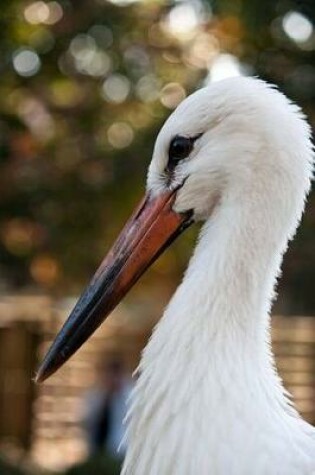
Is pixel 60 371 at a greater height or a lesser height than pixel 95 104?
lesser

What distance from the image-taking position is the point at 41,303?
56.9ft

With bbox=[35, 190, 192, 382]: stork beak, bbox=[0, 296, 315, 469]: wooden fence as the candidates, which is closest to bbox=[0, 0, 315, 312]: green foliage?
bbox=[35, 190, 192, 382]: stork beak

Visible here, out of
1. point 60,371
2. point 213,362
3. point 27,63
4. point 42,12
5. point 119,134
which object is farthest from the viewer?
point 60,371

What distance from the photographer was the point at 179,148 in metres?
4.01

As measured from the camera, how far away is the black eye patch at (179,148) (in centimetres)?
400

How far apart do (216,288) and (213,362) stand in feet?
0.66

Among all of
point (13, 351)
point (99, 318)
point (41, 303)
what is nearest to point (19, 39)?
point (99, 318)

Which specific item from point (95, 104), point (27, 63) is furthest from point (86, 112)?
point (27, 63)

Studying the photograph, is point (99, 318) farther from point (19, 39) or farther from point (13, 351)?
point (13, 351)

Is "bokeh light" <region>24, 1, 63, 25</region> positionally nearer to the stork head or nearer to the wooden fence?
the stork head

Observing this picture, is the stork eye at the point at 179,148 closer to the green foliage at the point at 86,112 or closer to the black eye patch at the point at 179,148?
the black eye patch at the point at 179,148

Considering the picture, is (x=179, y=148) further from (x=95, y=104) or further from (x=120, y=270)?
(x=95, y=104)

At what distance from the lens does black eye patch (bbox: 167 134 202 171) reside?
400 cm

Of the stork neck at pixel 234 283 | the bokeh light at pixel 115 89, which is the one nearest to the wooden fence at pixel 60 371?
the bokeh light at pixel 115 89
